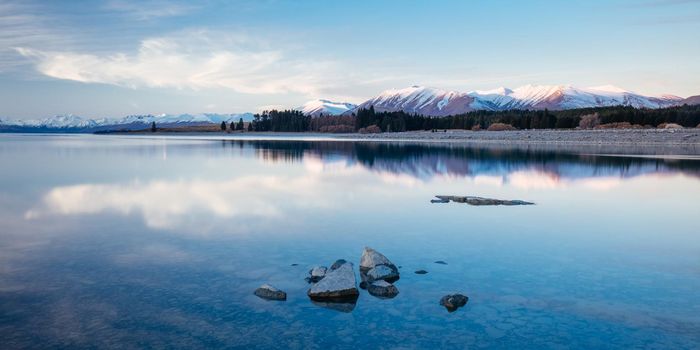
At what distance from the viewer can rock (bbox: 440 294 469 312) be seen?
29.5 ft

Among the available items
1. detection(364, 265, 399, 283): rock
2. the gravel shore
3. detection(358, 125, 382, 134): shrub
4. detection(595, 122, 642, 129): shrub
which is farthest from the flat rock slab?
detection(358, 125, 382, 134): shrub

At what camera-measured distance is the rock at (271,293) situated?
940 centimetres

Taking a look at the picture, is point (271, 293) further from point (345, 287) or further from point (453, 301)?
point (453, 301)

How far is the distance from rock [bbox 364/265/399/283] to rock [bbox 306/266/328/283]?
0.85 m

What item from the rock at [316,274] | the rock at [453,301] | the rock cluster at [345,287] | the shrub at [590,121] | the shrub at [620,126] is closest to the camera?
the rock at [453,301]

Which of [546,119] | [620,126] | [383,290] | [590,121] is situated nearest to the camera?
[383,290]

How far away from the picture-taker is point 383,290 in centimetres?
977

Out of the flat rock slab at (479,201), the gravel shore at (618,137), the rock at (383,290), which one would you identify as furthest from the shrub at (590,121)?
the rock at (383,290)

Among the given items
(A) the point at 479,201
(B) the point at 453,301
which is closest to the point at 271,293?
(B) the point at 453,301

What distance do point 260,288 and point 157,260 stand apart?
346cm

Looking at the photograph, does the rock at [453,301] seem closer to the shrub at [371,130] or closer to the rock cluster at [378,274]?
the rock cluster at [378,274]

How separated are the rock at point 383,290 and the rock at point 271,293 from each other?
1.61 metres

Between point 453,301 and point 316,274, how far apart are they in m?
2.81

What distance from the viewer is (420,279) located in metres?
10.6
